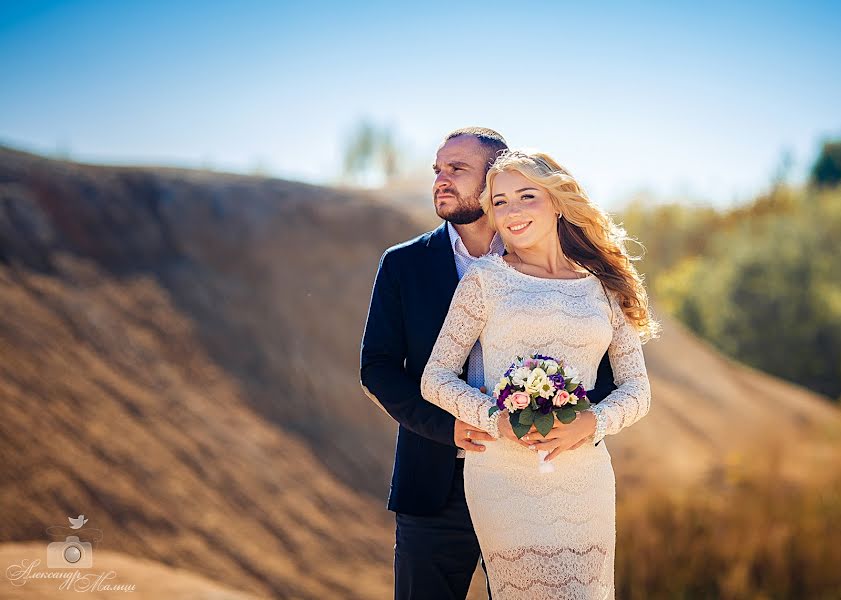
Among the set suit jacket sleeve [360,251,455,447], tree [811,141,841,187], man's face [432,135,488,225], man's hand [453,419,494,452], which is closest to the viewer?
man's hand [453,419,494,452]

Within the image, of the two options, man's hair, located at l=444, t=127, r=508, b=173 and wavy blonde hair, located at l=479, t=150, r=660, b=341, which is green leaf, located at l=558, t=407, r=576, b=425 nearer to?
wavy blonde hair, located at l=479, t=150, r=660, b=341

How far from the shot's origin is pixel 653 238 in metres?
→ 41.2

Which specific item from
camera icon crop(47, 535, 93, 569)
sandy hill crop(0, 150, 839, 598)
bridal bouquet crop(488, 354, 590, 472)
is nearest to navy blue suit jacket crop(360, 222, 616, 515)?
bridal bouquet crop(488, 354, 590, 472)

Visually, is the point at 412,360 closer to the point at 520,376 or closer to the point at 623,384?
the point at 520,376

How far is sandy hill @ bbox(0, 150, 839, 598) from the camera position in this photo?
26.7ft

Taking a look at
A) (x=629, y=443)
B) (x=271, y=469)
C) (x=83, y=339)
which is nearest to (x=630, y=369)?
(x=271, y=469)

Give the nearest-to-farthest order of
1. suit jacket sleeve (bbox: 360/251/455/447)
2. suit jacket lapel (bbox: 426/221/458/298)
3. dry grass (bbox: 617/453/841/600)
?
suit jacket sleeve (bbox: 360/251/455/447) → suit jacket lapel (bbox: 426/221/458/298) → dry grass (bbox: 617/453/841/600)

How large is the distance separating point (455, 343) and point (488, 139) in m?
0.97

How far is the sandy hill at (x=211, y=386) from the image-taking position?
8.14 m

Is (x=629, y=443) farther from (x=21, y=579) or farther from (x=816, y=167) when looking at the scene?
(x=816, y=167)

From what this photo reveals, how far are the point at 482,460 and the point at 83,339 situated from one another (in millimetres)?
8053

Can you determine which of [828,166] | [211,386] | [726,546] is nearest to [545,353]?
[726,546]

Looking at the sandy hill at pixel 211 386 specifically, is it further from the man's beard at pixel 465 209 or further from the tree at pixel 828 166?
the tree at pixel 828 166

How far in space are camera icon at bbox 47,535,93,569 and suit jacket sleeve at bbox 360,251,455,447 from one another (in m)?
2.82
